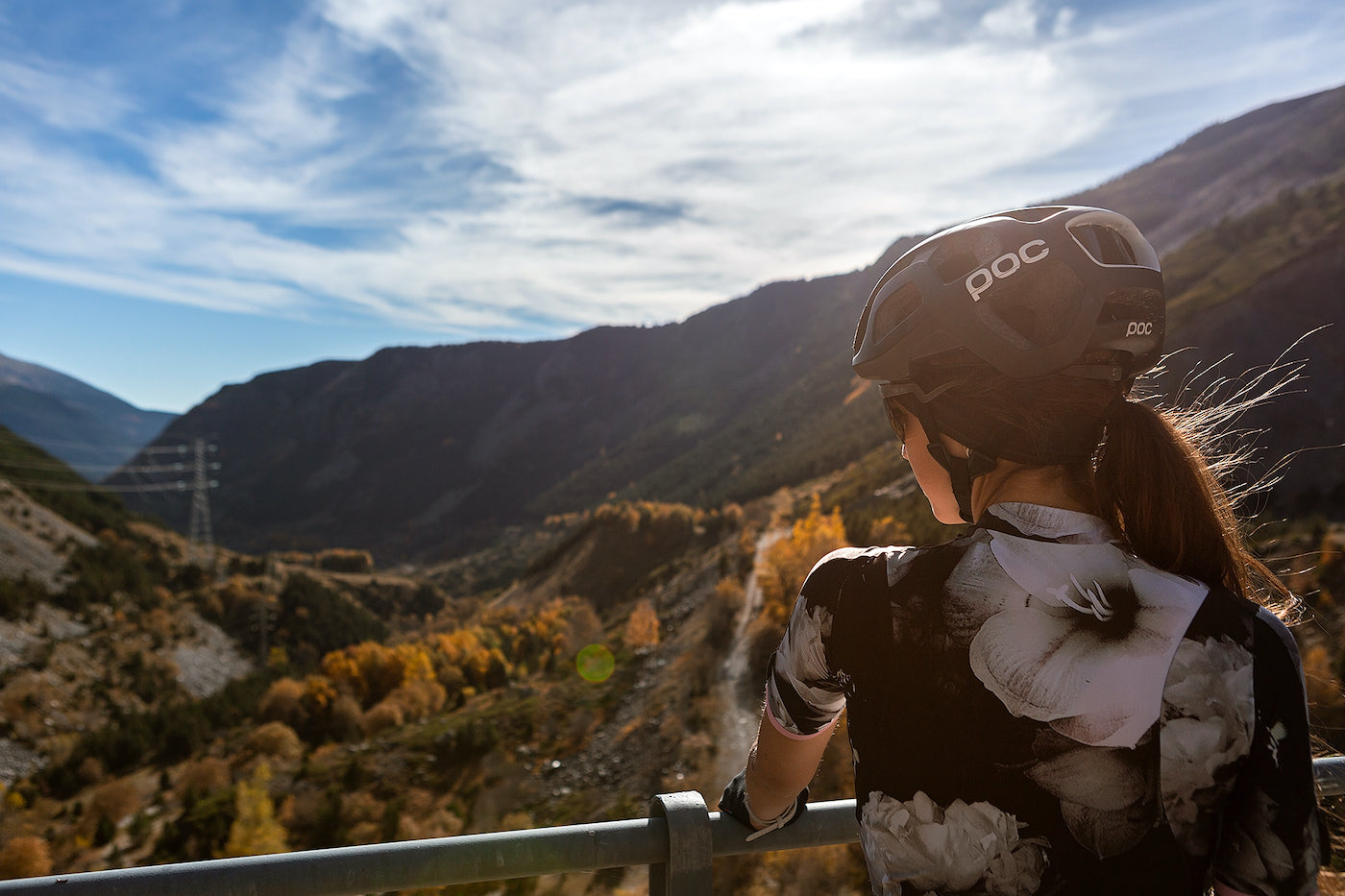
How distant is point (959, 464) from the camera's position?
5.30ft

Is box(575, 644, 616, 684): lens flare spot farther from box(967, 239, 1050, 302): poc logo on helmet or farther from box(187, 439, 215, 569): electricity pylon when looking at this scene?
box(187, 439, 215, 569): electricity pylon

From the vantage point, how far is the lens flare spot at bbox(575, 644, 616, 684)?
26.9 meters

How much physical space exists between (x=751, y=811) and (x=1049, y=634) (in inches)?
39.8

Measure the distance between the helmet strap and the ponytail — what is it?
0.25m

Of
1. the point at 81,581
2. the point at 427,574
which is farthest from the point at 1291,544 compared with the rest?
the point at 427,574

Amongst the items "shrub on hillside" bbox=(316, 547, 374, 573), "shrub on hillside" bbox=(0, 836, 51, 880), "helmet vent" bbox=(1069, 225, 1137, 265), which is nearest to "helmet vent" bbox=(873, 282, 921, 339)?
"helmet vent" bbox=(1069, 225, 1137, 265)

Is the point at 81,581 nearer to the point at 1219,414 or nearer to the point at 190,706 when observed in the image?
the point at 190,706

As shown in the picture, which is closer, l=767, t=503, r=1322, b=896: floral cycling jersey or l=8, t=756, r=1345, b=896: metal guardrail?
l=767, t=503, r=1322, b=896: floral cycling jersey

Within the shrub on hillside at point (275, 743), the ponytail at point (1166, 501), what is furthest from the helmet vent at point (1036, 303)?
the shrub on hillside at point (275, 743)

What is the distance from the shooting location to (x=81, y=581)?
82500 mm

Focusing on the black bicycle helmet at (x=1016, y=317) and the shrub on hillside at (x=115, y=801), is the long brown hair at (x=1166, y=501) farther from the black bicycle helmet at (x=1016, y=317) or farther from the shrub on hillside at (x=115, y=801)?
the shrub on hillside at (x=115, y=801)

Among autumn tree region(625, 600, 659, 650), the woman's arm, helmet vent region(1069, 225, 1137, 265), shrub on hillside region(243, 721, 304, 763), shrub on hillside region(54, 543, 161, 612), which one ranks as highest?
helmet vent region(1069, 225, 1137, 265)

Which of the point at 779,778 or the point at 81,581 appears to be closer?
the point at 779,778

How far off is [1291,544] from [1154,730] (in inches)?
968
